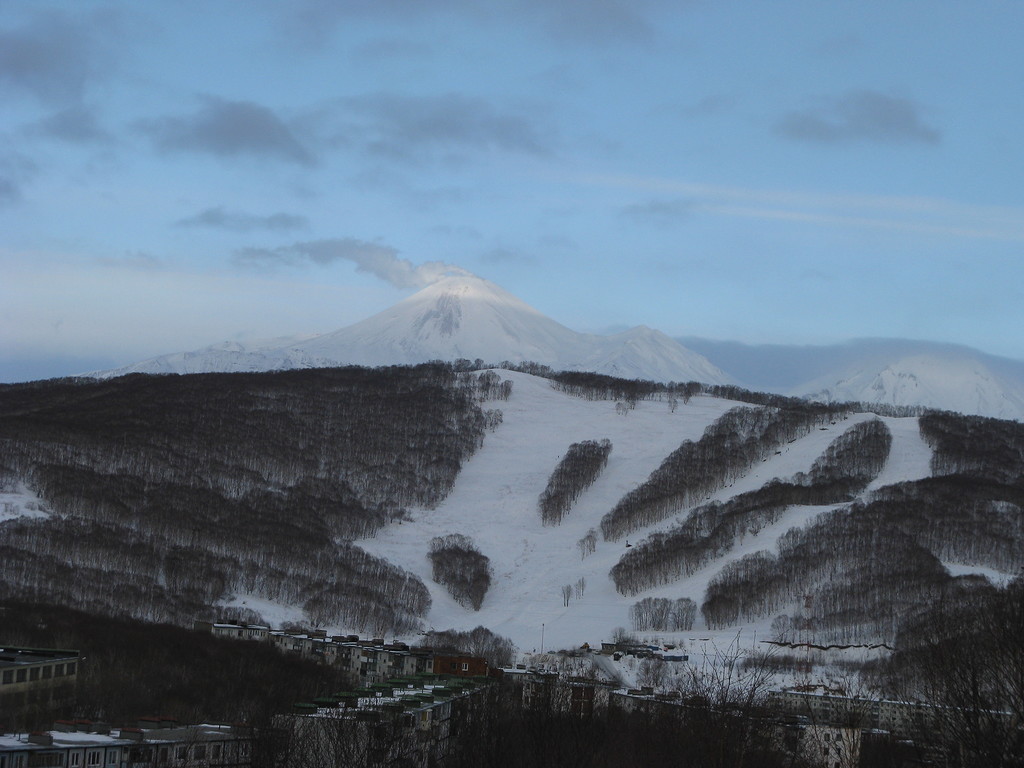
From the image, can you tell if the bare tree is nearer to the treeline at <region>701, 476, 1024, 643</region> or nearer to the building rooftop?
the treeline at <region>701, 476, 1024, 643</region>

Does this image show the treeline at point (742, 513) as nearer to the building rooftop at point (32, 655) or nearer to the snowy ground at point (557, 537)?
the snowy ground at point (557, 537)

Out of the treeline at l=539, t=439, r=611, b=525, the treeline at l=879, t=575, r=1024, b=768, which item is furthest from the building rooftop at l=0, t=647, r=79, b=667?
the treeline at l=539, t=439, r=611, b=525

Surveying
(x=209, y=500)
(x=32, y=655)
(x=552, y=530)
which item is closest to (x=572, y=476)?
(x=552, y=530)

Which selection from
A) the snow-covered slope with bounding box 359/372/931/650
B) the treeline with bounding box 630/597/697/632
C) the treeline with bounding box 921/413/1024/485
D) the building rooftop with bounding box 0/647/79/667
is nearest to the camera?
the building rooftop with bounding box 0/647/79/667

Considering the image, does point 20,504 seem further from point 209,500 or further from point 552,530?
point 552,530

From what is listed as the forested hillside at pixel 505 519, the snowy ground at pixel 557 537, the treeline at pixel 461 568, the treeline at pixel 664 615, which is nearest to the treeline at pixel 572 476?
the forested hillside at pixel 505 519

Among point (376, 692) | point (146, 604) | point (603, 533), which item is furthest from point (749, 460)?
point (376, 692)
